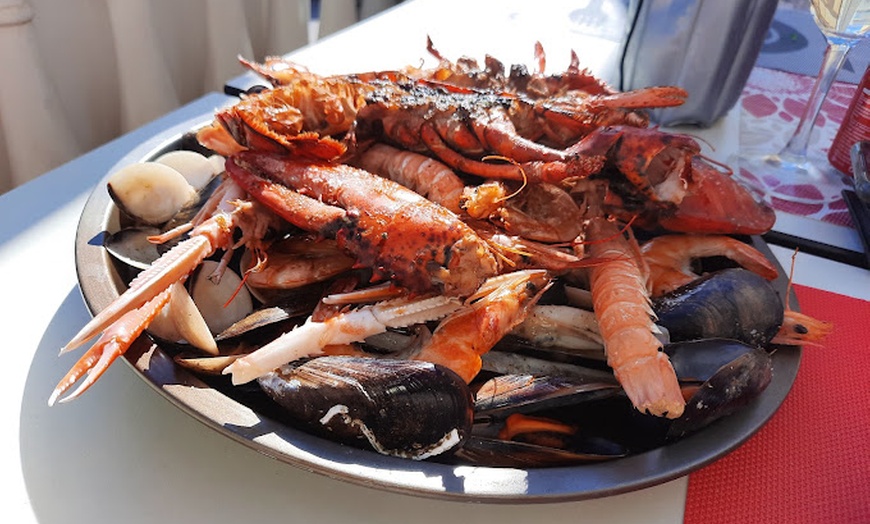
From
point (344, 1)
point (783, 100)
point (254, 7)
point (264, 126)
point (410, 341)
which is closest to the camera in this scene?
point (410, 341)

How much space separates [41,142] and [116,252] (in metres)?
1.15

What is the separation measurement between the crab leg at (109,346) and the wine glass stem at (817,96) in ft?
3.84

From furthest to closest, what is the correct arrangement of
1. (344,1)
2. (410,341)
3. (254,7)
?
(344,1) → (254,7) → (410,341)

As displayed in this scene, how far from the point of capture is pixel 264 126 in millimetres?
793

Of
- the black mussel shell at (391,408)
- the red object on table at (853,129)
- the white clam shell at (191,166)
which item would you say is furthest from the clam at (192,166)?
the red object on table at (853,129)

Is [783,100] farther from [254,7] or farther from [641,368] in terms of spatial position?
[254,7]

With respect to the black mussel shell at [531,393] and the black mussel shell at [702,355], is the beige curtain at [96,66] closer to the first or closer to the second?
the black mussel shell at [531,393]

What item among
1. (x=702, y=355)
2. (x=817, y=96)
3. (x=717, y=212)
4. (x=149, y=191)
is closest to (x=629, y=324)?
(x=702, y=355)

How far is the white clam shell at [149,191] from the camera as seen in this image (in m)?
0.79

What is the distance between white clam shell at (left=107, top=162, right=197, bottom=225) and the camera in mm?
788

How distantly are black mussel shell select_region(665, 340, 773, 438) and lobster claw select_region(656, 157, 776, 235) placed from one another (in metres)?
0.26

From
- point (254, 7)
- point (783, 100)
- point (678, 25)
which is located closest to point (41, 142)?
point (254, 7)

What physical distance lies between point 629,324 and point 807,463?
24cm

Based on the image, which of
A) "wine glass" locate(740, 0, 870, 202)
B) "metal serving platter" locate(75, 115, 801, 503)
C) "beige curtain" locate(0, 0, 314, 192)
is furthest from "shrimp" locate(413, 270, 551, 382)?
"beige curtain" locate(0, 0, 314, 192)
